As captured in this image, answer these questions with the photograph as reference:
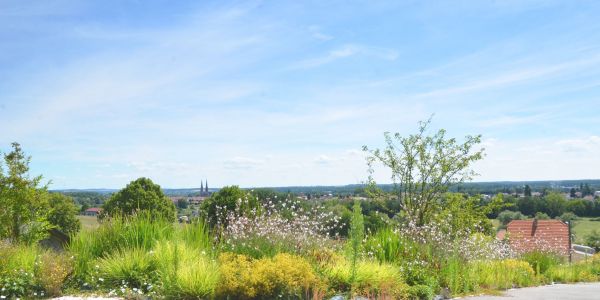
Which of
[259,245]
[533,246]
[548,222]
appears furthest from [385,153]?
[548,222]

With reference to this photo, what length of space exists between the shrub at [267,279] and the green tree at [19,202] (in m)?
8.75

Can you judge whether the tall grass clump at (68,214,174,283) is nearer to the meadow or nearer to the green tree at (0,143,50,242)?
the meadow

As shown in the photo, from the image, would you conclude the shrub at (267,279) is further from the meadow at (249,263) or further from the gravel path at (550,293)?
the gravel path at (550,293)

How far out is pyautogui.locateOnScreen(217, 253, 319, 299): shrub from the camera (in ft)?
23.8

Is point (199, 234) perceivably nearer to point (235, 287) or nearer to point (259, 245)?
point (259, 245)

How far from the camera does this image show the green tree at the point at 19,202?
1416cm

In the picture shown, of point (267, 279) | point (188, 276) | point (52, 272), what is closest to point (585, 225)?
point (267, 279)

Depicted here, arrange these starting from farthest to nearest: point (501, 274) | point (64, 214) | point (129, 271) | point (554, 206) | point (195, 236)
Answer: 1. point (554, 206)
2. point (64, 214)
3. point (501, 274)
4. point (195, 236)
5. point (129, 271)

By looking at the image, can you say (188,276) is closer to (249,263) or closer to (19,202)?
(249,263)

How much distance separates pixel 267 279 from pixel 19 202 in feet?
34.9

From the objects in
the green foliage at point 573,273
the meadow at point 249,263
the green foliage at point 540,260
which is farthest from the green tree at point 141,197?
the meadow at point 249,263

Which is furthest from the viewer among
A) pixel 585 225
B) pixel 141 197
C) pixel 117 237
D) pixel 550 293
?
pixel 585 225

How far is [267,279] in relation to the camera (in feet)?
24.0

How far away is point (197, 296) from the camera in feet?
23.9
